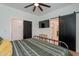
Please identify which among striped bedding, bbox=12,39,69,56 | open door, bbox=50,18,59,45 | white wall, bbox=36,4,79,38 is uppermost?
white wall, bbox=36,4,79,38

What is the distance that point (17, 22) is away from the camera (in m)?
2.01

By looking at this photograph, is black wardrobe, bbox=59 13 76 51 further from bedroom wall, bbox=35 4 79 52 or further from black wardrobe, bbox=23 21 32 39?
black wardrobe, bbox=23 21 32 39

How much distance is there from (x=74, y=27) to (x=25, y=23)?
3.42ft

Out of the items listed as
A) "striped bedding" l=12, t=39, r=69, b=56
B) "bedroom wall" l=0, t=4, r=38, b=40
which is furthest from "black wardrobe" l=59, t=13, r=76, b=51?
"bedroom wall" l=0, t=4, r=38, b=40

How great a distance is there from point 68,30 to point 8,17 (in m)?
1.39

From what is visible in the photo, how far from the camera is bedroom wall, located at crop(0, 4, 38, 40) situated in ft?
6.34

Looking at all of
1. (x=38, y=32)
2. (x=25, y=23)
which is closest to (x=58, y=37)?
(x=38, y=32)

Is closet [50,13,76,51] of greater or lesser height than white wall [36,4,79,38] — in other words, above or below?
below

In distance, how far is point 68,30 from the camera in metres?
1.47

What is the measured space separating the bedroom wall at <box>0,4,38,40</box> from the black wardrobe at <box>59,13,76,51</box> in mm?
676

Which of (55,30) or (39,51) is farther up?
(55,30)

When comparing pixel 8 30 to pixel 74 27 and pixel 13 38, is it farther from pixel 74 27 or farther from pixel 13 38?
pixel 74 27

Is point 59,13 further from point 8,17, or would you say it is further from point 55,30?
point 8,17

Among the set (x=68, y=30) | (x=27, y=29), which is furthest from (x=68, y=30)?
(x=27, y=29)
